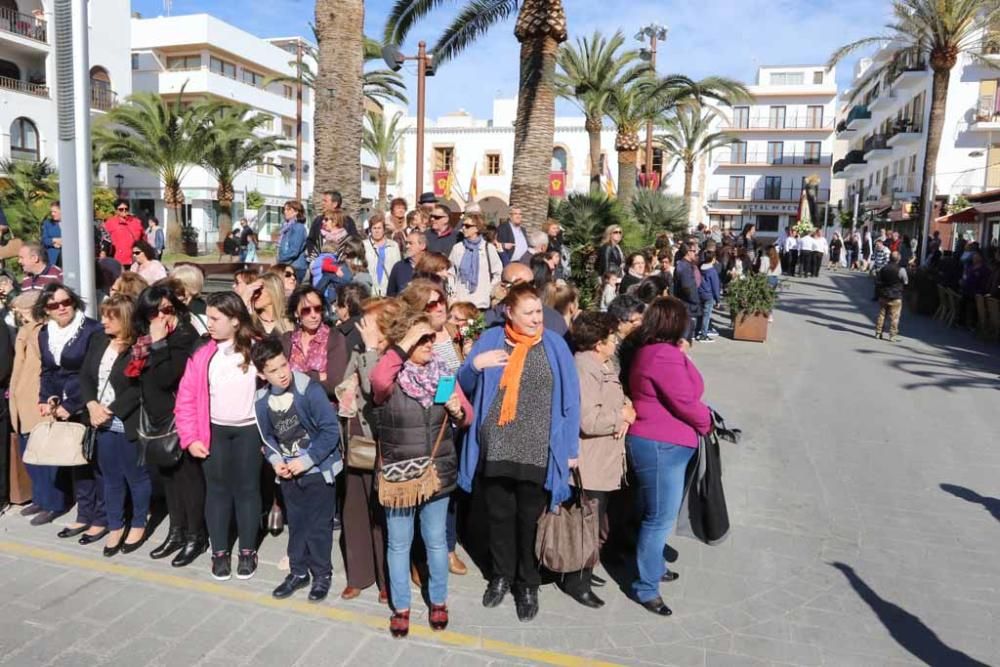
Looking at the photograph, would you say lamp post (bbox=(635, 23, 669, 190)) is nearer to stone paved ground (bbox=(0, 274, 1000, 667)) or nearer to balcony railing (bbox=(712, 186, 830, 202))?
stone paved ground (bbox=(0, 274, 1000, 667))

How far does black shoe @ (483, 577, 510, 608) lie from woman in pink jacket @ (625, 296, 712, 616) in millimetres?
802

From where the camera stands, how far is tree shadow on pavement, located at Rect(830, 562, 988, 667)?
12.6ft

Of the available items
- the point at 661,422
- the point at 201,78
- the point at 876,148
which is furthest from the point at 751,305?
the point at 201,78

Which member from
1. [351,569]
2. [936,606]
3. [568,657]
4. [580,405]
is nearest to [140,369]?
[351,569]

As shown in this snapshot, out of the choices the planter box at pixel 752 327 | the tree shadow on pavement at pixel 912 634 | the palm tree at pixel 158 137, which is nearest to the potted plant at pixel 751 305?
the planter box at pixel 752 327

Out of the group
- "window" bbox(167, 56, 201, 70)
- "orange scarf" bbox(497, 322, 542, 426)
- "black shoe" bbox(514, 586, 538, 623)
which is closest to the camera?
"orange scarf" bbox(497, 322, 542, 426)

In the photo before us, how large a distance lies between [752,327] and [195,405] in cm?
1060

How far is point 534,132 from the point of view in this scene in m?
12.5

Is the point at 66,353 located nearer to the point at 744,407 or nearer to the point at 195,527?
the point at 195,527

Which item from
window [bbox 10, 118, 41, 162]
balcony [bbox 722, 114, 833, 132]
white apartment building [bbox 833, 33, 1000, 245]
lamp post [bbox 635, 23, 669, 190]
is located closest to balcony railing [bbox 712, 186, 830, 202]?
balcony [bbox 722, 114, 833, 132]

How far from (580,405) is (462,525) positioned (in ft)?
5.07

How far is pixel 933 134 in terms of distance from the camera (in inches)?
896

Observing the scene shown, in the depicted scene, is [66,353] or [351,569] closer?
[351,569]

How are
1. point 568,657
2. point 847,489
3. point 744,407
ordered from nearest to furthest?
point 568,657
point 847,489
point 744,407
